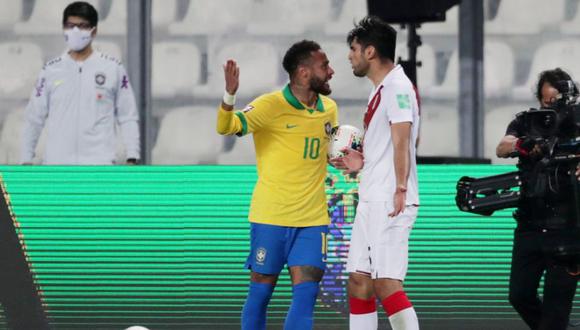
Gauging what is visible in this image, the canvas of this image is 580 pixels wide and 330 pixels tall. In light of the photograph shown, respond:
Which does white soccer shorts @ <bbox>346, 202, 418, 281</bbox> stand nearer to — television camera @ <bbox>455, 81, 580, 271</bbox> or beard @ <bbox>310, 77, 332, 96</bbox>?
television camera @ <bbox>455, 81, 580, 271</bbox>

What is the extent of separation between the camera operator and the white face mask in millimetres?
3797

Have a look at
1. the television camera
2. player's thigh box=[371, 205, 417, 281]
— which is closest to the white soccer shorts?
player's thigh box=[371, 205, 417, 281]

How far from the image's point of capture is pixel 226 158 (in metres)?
11.1

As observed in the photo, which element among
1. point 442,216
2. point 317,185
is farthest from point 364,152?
point 442,216

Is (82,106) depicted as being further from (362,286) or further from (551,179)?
(551,179)

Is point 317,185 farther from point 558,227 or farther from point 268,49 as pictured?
point 268,49

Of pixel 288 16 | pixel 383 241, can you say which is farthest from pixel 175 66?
pixel 383 241

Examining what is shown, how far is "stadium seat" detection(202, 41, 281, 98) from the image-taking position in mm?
11102

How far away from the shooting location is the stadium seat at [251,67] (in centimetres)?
1110

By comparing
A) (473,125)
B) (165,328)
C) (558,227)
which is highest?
(473,125)

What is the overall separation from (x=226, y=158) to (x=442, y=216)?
317 centimetres

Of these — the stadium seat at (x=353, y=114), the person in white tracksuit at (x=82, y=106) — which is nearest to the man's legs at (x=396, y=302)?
the person in white tracksuit at (x=82, y=106)

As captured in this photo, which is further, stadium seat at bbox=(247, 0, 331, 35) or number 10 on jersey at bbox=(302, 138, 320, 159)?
stadium seat at bbox=(247, 0, 331, 35)

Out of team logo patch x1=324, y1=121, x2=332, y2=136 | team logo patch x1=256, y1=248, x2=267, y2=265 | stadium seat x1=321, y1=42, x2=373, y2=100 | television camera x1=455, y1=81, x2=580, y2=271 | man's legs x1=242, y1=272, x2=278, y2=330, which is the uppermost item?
stadium seat x1=321, y1=42, x2=373, y2=100
